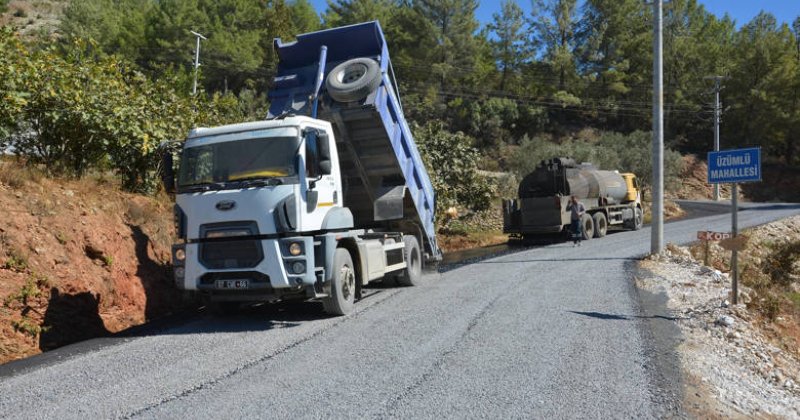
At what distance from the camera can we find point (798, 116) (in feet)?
162

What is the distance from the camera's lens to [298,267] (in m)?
7.64

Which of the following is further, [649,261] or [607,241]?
[607,241]

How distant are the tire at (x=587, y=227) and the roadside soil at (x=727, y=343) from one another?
6.50 m

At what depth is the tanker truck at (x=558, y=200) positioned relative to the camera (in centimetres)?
1991

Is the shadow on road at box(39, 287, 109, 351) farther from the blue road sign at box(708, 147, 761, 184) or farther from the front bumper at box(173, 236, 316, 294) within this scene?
the blue road sign at box(708, 147, 761, 184)

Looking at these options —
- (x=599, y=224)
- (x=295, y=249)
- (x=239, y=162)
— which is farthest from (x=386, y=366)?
(x=599, y=224)

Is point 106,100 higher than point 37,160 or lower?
higher

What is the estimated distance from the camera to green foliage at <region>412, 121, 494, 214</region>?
25.7 metres

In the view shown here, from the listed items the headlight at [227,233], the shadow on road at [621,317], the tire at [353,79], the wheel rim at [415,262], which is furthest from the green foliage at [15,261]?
the shadow on road at [621,317]

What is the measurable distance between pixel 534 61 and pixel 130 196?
5178 centimetres

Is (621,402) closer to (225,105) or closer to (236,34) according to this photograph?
(225,105)

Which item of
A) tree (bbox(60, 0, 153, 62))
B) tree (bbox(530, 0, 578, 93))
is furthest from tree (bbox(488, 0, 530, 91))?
tree (bbox(60, 0, 153, 62))

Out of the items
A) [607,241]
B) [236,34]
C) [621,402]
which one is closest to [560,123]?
[236,34]

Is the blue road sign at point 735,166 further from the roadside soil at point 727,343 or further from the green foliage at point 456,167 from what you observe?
the green foliage at point 456,167
